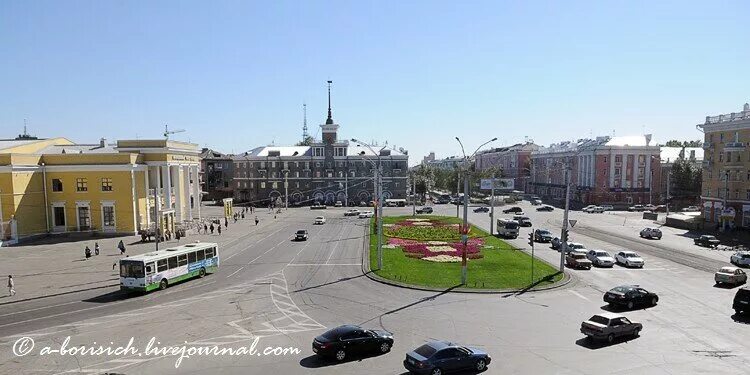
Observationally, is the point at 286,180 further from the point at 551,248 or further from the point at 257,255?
the point at 551,248

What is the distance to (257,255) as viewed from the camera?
48.2 meters

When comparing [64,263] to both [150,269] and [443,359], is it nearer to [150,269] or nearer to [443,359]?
[150,269]

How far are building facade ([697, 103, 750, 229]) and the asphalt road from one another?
110ft

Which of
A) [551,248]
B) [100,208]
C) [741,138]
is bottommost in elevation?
[551,248]

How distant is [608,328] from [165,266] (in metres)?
28.4

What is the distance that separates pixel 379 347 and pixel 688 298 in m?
22.3

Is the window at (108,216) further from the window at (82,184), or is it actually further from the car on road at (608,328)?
the car on road at (608,328)

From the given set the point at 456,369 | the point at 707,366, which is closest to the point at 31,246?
the point at 456,369

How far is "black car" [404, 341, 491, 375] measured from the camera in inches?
715

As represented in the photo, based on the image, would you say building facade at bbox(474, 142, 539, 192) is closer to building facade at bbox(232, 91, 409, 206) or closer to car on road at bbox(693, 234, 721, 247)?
building facade at bbox(232, 91, 409, 206)

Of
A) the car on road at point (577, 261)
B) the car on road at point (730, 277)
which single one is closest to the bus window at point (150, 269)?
the car on road at point (577, 261)

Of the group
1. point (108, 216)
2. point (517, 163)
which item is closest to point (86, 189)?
point (108, 216)

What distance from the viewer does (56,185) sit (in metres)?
61.7

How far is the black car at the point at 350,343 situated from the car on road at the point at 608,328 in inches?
375
